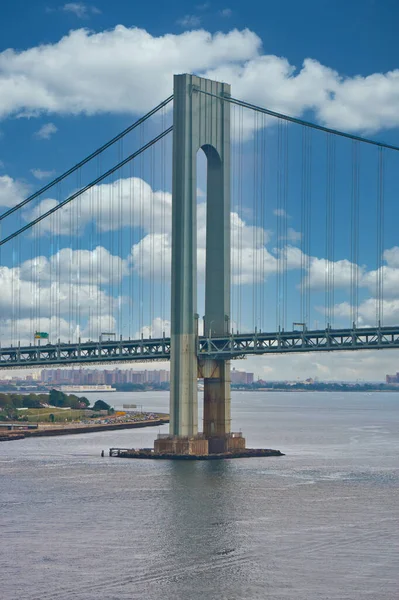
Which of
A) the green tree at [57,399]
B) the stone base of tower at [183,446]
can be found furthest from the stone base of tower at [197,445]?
the green tree at [57,399]

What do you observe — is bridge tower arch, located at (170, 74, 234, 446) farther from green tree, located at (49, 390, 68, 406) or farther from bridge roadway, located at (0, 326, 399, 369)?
green tree, located at (49, 390, 68, 406)

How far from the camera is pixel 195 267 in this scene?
7538 cm

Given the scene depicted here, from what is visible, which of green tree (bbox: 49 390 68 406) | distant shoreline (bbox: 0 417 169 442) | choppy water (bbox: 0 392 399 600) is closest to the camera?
choppy water (bbox: 0 392 399 600)

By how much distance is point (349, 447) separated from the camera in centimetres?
9750

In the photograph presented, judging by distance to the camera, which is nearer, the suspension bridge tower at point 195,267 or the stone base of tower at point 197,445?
the stone base of tower at point 197,445

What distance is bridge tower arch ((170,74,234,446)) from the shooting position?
247ft

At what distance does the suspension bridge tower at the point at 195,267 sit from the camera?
75.2m

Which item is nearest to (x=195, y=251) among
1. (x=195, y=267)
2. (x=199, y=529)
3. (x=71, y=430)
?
(x=195, y=267)

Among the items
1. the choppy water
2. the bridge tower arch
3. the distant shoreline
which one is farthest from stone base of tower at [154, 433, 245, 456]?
the distant shoreline

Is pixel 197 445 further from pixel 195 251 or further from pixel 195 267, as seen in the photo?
pixel 195 251

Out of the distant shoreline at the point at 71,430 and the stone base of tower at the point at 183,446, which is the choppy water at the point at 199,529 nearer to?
the stone base of tower at the point at 183,446

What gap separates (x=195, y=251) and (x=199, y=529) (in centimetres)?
2992

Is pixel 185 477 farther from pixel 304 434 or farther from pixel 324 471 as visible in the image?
pixel 304 434

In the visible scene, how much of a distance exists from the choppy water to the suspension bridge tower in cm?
339
